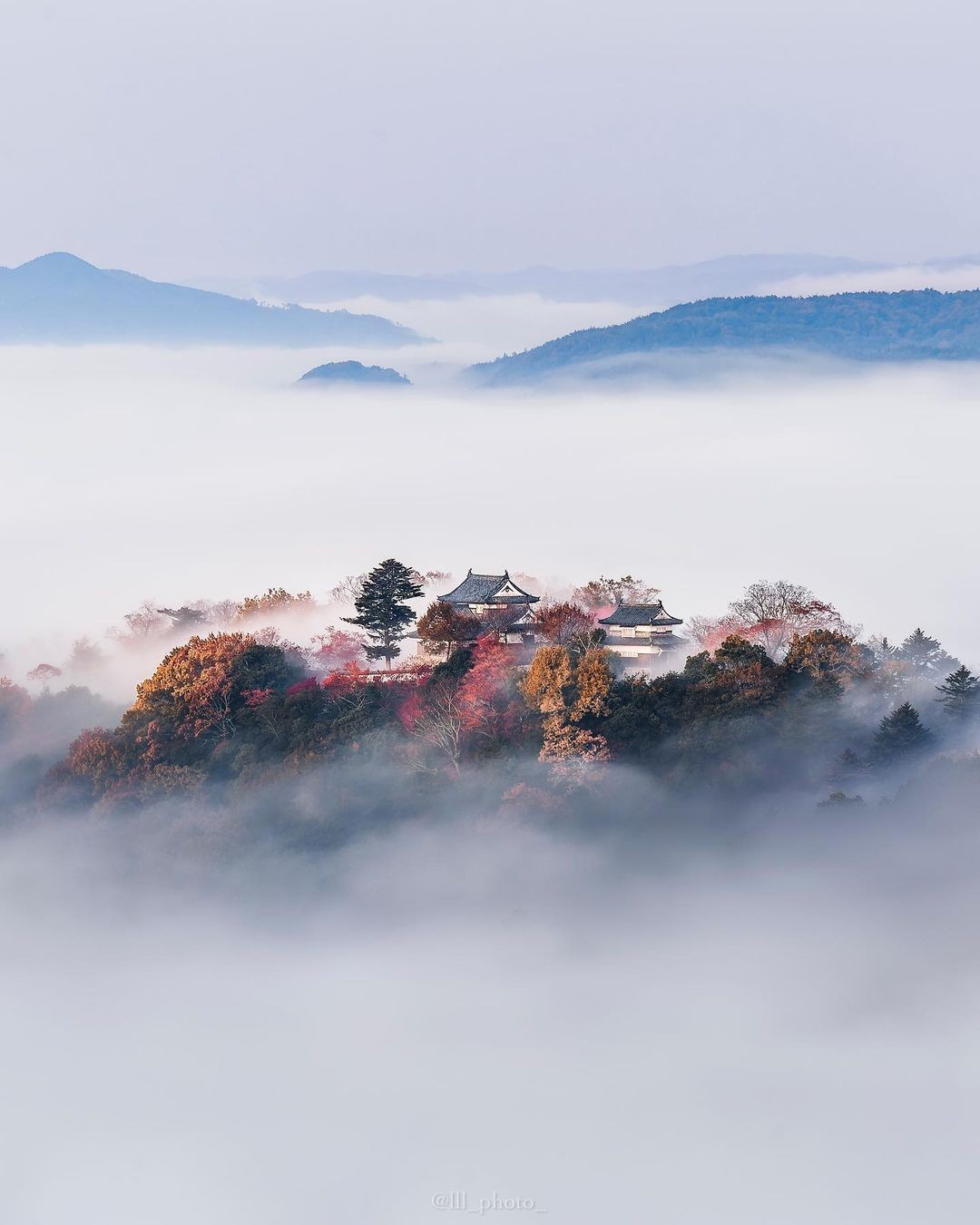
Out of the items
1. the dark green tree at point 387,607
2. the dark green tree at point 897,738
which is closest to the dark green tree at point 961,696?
the dark green tree at point 897,738

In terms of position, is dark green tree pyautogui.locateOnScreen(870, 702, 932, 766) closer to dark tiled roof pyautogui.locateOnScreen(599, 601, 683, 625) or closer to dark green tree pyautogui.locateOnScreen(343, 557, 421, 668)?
dark tiled roof pyautogui.locateOnScreen(599, 601, 683, 625)

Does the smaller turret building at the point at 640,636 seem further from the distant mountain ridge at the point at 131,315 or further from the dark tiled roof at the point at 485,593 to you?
the distant mountain ridge at the point at 131,315

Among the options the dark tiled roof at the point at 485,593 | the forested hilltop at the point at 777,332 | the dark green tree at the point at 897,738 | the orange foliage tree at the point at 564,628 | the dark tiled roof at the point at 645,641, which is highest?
the forested hilltop at the point at 777,332

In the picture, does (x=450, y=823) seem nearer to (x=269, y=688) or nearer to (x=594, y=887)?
(x=594, y=887)

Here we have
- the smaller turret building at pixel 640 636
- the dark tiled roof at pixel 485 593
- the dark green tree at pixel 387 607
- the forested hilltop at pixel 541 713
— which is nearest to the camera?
the forested hilltop at pixel 541 713

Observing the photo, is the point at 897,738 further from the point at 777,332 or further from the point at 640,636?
the point at 777,332

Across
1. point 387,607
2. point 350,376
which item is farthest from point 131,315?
point 387,607

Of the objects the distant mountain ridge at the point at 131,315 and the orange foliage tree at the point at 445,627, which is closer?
the orange foliage tree at the point at 445,627
